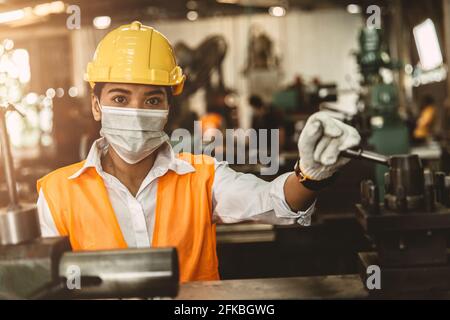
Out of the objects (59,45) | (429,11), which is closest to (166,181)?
(429,11)

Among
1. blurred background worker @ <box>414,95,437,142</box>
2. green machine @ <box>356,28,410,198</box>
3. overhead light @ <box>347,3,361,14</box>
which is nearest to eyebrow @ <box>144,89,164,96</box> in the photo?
green machine @ <box>356,28,410,198</box>

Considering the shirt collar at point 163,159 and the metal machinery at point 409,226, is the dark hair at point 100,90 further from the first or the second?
the metal machinery at point 409,226

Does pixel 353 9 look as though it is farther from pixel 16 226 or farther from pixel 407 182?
pixel 16 226

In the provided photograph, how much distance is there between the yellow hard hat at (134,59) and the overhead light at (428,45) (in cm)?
683

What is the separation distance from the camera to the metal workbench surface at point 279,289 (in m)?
1.25

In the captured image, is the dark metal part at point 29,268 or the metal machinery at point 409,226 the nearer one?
the dark metal part at point 29,268

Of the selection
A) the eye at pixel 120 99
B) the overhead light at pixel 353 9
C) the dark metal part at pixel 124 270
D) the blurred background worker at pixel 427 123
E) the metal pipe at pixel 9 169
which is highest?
the overhead light at pixel 353 9

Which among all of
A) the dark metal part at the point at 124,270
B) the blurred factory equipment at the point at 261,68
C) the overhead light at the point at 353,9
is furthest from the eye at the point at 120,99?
the overhead light at the point at 353,9

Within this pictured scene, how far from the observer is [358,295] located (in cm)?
124

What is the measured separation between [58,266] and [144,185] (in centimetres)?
71

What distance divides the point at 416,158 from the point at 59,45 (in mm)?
10150

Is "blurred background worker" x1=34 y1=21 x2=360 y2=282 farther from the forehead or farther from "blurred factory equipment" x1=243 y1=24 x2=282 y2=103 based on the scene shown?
"blurred factory equipment" x1=243 y1=24 x2=282 y2=103

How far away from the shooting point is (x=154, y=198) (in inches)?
67.0

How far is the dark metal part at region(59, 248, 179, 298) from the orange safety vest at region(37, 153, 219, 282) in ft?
2.01
